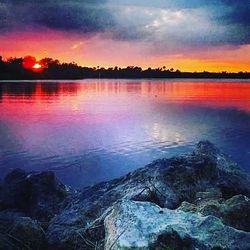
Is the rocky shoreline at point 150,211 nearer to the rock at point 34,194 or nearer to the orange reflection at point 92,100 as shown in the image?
the rock at point 34,194

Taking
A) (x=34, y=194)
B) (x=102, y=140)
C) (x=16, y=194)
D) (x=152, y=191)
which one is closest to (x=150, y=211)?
(x=152, y=191)

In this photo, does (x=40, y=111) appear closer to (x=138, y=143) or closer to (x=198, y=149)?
(x=138, y=143)

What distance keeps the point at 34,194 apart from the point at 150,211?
6954 mm

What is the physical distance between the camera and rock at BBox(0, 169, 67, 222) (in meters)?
12.3

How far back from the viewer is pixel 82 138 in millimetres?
35219

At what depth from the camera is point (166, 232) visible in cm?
632

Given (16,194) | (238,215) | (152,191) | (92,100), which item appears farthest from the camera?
(92,100)

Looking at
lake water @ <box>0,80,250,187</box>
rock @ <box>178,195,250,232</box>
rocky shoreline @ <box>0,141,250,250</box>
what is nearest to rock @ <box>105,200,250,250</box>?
rocky shoreline @ <box>0,141,250,250</box>

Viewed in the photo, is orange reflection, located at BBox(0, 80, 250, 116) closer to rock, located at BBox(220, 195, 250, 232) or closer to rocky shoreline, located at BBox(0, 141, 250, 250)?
rocky shoreline, located at BBox(0, 141, 250, 250)

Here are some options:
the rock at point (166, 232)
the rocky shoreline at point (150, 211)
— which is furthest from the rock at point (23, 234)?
the rock at point (166, 232)

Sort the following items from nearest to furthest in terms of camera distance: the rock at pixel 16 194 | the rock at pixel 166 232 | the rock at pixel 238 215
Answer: the rock at pixel 166 232 < the rock at pixel 238 215 < the rock at pixel 16 194

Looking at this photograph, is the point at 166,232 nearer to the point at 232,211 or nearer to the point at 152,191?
the point at 232,211

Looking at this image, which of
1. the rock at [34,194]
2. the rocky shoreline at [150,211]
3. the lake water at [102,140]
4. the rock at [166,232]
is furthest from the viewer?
the lake water at [102,140]

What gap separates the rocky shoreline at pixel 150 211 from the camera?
625 centimetres
